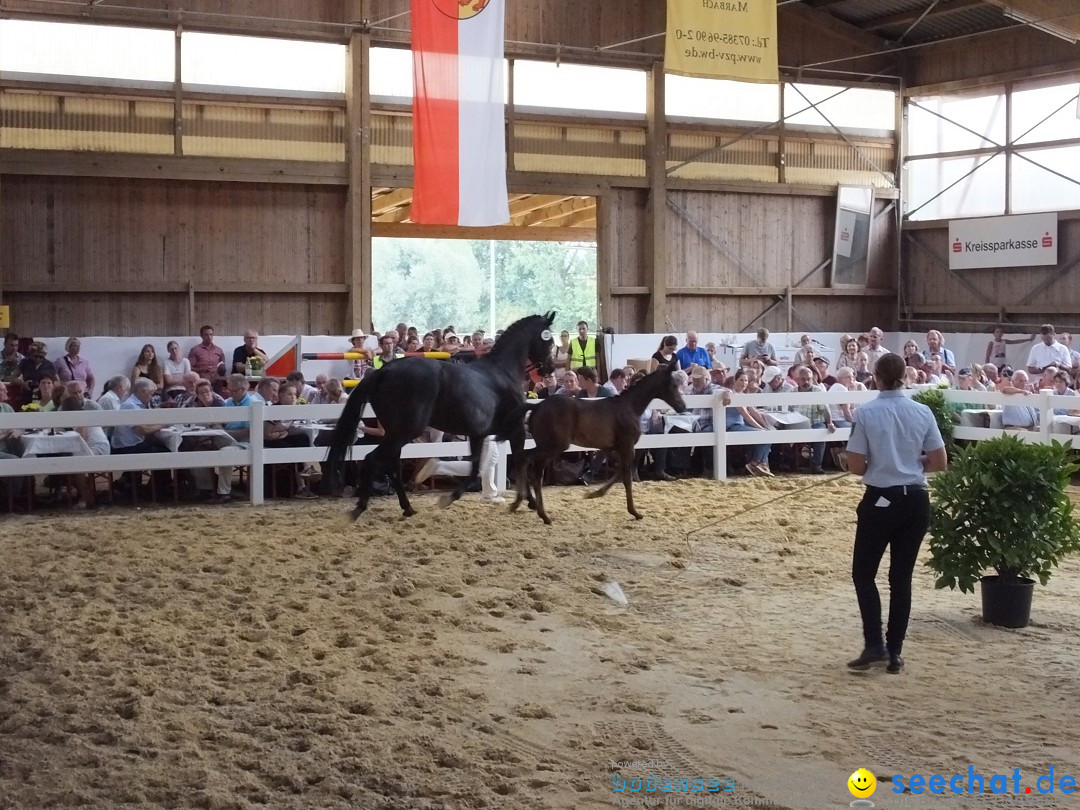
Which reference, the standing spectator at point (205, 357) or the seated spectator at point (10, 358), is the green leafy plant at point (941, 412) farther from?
the seated spectator at point (10, 358)

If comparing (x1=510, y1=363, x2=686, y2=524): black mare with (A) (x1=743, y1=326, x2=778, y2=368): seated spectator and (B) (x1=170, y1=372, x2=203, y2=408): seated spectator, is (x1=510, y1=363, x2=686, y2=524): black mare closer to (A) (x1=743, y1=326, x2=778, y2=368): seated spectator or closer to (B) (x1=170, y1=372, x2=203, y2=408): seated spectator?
(B) (x1=170, y1=372, x2=203, y2=408): seated spectator

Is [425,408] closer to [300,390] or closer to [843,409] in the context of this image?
[300,390]

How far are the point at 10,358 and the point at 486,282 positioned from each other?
2575 centimetres

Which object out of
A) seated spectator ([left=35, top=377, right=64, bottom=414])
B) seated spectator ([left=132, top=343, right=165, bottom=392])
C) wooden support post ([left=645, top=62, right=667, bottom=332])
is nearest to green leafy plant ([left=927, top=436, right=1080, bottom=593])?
seated spectator ([left=35, top=377, right=64, bottom=414])

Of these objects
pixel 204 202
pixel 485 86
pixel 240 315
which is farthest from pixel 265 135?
pixel 485 86

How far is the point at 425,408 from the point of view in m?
9.10

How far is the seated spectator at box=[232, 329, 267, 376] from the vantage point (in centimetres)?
1473

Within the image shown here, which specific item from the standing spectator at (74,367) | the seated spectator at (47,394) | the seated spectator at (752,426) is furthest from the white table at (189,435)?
the seated spectator at (752,426)

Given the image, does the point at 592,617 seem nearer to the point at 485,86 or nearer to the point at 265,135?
the point at 485,86

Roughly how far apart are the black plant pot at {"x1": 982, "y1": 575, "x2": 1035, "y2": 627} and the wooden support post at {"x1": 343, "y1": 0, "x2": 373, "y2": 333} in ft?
40.0

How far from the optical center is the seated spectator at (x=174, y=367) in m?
14.0

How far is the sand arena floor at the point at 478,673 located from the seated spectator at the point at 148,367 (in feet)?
17.8

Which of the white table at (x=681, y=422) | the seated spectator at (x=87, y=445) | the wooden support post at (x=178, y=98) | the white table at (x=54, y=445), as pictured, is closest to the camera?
the white table at (x=54, y=445)

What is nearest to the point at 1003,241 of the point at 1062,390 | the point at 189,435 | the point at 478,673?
the point at 1062,390
